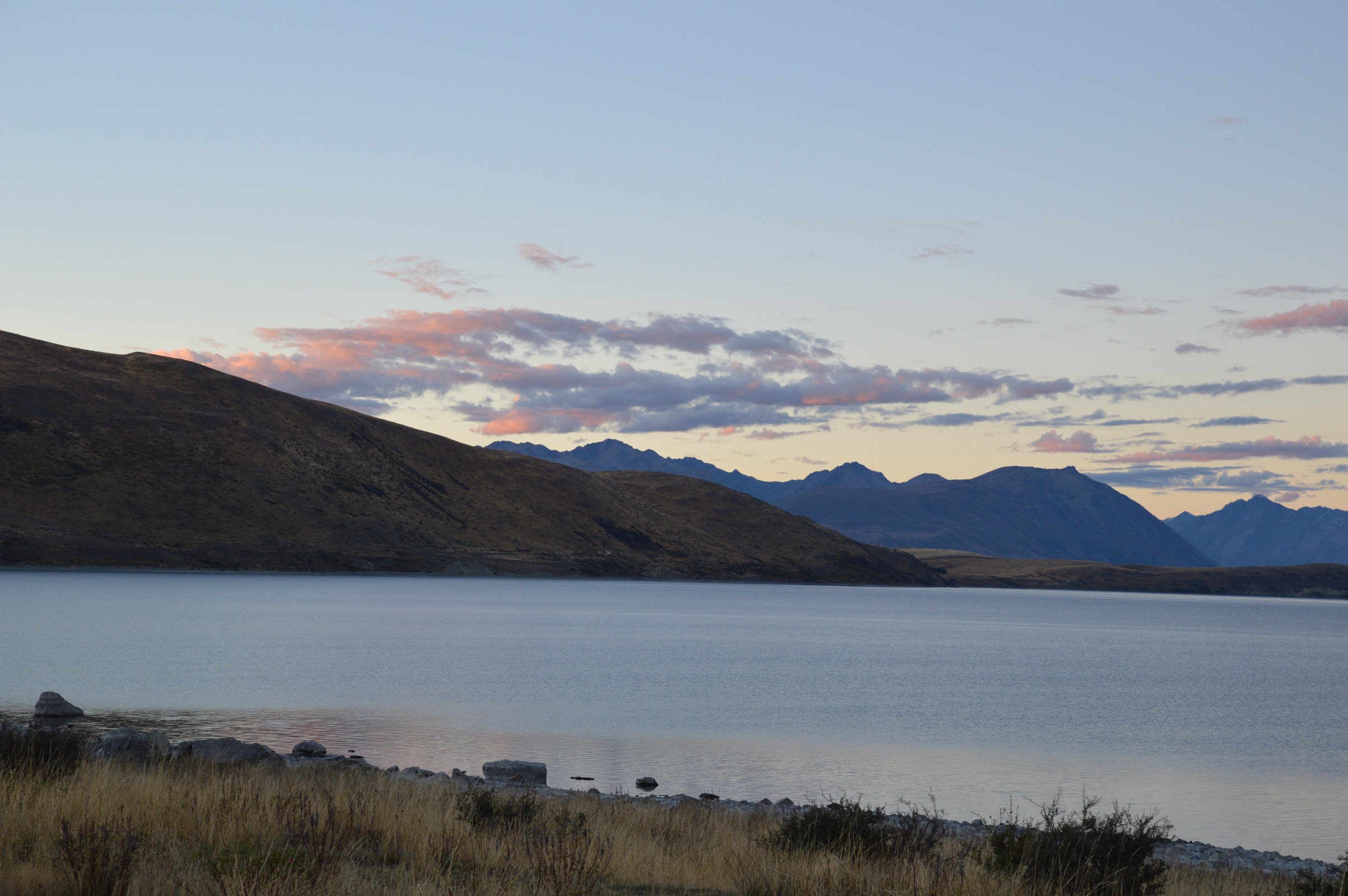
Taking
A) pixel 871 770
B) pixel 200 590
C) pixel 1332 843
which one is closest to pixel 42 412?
pixel 200 590

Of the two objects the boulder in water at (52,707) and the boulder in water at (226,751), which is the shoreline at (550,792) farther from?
the boulder in water at (52,707)

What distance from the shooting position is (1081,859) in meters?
12.2

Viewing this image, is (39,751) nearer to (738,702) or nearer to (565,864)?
(565,864)

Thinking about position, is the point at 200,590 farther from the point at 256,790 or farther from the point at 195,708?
the point at 256,790

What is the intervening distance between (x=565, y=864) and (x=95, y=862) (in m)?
3.77

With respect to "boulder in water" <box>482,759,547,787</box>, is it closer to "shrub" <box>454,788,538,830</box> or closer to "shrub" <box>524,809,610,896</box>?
"shrub" <box>454,788,538,830</box>

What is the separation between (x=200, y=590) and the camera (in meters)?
118

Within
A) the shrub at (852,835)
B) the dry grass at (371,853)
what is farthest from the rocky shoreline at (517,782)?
the shrub at (852,835)

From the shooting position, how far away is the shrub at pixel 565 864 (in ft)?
31.0

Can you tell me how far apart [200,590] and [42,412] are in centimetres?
7506

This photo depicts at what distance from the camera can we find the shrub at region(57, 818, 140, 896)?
28.4 feet

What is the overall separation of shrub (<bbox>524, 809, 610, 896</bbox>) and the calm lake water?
1664cm

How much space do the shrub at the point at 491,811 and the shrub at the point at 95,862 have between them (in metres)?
5.10

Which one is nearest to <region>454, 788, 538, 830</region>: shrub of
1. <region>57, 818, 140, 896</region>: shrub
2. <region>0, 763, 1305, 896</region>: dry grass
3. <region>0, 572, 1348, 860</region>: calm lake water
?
<region>0, 763, 1305, 896</region>: dry grass
